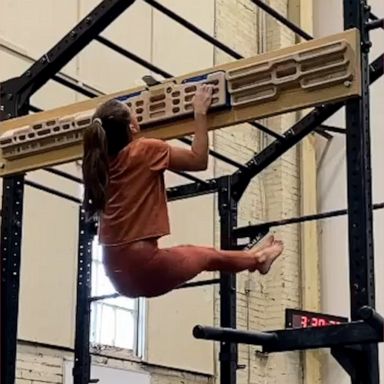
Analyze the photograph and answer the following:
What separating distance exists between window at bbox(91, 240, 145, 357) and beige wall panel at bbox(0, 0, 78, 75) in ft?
4.94

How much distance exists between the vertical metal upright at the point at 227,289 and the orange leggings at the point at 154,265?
1.05 meters

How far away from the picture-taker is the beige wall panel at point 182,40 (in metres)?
7.93

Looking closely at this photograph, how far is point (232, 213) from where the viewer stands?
490 cm

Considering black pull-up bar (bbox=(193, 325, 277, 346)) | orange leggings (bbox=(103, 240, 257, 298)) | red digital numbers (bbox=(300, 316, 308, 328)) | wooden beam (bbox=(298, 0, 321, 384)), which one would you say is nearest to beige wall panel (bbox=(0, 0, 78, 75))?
wooden beam (bbox=(298, 0, 321, 384))

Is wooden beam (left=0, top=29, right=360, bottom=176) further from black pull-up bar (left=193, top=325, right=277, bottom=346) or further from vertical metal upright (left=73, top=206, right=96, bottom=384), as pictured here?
vertical metal upright (left=73, top=206, right=96, bottom=384)

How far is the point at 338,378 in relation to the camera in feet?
28.2

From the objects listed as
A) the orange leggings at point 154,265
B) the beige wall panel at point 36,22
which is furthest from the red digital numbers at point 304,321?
the orange leggings at point 154,265

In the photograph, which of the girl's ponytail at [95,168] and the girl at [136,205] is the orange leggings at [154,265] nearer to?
the girl at [136,205]

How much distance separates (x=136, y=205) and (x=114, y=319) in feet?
13.0

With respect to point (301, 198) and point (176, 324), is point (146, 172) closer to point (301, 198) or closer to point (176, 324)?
point (176, 324)

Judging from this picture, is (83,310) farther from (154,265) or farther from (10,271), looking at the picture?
(154,265)

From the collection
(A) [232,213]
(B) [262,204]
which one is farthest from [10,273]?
(B) [262,204]

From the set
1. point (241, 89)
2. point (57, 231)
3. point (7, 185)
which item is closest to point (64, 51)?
A: point (7, 185)

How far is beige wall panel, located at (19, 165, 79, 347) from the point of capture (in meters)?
6.47
